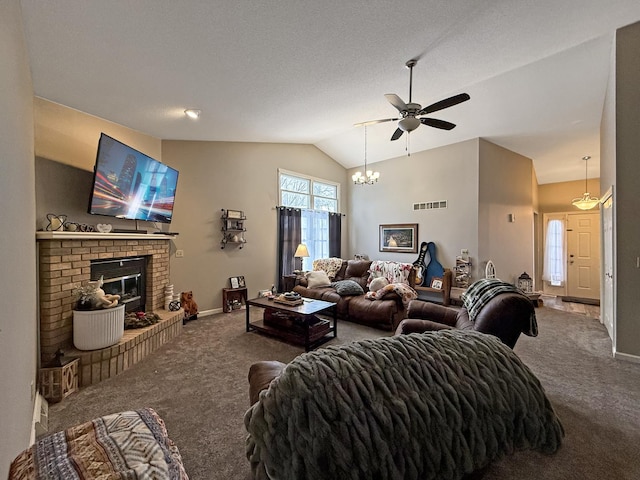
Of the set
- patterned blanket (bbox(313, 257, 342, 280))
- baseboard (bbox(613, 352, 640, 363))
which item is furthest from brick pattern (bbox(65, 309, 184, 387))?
baseboard (bbox(613, 352, 640, 363))

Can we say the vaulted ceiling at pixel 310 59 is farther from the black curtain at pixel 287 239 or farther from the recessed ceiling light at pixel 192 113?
the black curtain at pixel 287 239

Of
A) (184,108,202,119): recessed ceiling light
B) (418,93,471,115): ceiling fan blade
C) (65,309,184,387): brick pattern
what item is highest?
(184,108,202,119): recessed ceiling light

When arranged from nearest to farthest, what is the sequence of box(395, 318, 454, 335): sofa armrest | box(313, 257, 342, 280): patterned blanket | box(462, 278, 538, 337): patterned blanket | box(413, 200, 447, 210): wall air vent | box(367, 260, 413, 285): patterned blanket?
box(462, 278, 538, 337): patterned blanket → box(395, 318, 454, 335): sofa armrest → box(367, 260, 413, 285): patterned blanket → box(313, 257, 342, 280): patterned blanket → box(413, 200, 447, 210): wall air vent

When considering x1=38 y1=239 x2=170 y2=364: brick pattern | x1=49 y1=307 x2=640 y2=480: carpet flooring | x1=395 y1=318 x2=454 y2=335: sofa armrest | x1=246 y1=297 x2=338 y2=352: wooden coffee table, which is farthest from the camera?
x1=246 y1=297 x2=338 y2=352: wooden coffee table

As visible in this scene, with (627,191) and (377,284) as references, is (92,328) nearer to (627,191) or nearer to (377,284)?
(377,284)

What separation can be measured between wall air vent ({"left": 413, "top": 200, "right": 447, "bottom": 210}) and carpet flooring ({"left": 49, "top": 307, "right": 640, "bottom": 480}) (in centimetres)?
276

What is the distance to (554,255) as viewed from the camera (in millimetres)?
6832

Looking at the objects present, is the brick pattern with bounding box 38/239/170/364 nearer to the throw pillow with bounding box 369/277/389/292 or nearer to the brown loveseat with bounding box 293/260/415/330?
the brown loveseat with bounding box 293/260/415/330

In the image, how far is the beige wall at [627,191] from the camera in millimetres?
2873

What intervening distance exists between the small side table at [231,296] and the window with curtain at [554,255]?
7.33 m

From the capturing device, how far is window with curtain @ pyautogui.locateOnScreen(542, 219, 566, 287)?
6711 mm

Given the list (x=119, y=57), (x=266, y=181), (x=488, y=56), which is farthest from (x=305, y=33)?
(x=266, y=181)

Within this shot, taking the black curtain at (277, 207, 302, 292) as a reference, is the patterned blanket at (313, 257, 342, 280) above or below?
below

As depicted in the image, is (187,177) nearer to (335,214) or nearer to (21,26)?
(21,26)
